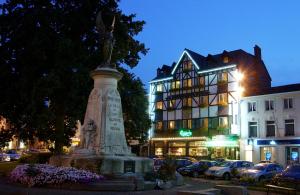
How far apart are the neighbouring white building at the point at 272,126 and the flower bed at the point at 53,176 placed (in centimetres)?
3369

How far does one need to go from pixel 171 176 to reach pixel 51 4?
18.4m

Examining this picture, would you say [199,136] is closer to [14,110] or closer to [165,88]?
[165,88]

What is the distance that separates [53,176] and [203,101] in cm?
4032

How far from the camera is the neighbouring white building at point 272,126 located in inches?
1719

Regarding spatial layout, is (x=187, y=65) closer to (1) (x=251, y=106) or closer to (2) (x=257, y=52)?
(2) (x=257, y=52)

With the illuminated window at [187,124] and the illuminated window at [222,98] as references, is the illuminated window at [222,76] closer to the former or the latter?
the illuminated window at [222,98]

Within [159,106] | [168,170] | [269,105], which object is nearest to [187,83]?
[159,106]

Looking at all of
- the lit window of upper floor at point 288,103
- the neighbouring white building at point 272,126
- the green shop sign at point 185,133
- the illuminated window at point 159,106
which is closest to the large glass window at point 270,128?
the neighbouring white building at point 272,126

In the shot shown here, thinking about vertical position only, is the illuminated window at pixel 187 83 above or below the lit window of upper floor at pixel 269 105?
above

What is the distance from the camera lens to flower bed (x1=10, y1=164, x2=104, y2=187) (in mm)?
14414

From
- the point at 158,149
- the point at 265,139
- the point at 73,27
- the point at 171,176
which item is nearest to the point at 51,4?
the point at 73,27

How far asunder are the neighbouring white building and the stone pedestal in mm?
30112

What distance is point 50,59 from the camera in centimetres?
2814

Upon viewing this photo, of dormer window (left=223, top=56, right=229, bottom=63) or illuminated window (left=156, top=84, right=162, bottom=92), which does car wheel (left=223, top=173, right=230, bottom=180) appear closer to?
dormer window (left=223, top=56, right=229, bottom=63)
